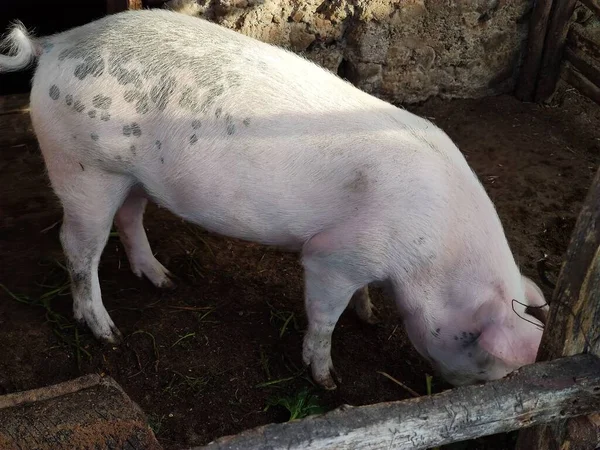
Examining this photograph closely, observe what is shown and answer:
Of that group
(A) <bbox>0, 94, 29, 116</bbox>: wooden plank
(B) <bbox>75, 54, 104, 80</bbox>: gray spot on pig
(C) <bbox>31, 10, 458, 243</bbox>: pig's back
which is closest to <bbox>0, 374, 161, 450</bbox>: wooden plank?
(C) <bbox>31, 10, 458, 243</bbox>: pig's back

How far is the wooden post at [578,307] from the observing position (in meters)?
1.93

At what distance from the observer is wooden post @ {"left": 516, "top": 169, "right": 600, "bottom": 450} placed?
1935mm

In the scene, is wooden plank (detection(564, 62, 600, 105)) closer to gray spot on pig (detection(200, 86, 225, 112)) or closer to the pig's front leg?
the pig's front leg

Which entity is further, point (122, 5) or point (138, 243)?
point (122, 5)

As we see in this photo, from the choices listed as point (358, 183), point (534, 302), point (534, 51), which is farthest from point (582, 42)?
point (358, 183)

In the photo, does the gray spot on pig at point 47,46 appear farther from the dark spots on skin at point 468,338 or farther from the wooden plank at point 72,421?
the dark spots on skin at point 468,338

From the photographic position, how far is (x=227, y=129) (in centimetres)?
247

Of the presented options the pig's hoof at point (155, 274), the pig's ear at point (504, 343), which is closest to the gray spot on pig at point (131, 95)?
the pig's hoof at point (155, 274)

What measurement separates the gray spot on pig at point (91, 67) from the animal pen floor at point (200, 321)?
40.8 inches

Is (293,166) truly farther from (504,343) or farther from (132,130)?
(504,343)

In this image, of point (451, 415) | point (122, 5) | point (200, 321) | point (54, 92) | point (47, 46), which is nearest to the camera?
point (451, 415)

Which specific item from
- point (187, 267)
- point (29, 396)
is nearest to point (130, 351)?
point (187, 267)

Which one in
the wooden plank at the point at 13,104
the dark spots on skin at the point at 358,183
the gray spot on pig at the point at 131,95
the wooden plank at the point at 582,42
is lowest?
the wooden plank at the point at 13,104

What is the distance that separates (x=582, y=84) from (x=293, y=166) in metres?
2.83
